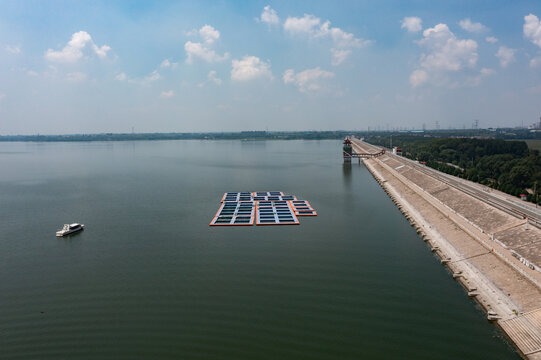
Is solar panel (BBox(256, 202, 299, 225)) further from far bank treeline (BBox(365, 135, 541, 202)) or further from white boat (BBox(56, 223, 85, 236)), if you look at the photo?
far bank treeline (BBox(365, 135, 541, 202))

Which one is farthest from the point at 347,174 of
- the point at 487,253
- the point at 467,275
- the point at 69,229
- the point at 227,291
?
the point at 227,291

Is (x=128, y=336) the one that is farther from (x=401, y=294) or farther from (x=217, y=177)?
(x=217, y=177)

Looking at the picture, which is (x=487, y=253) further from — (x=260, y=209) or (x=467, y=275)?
(x=260, y=209)

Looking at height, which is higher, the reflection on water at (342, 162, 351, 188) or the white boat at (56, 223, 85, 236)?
the reflection on water at (342, 162, 351, 188)

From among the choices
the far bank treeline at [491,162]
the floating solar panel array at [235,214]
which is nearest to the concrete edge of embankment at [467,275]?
the far bank treeline at [491,162]

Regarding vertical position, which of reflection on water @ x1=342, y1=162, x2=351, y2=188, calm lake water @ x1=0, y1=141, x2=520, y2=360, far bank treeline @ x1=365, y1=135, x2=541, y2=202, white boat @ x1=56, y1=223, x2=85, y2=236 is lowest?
calm lake water @ x1=0, y1=141, x2=520, y2=360

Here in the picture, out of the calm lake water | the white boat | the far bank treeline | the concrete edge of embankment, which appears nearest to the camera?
the calm lake water

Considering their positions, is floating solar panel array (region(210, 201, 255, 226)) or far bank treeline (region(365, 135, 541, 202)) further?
far bank treeline (region(365, 135, 541, 202))

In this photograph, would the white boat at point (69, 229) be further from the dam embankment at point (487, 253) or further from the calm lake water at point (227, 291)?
the dam embankment at point (487, 253)

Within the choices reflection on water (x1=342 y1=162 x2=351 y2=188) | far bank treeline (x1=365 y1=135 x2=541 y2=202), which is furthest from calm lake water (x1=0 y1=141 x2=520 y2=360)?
reflection on water (x1=342 y1=162 x2=351 y2=188)
